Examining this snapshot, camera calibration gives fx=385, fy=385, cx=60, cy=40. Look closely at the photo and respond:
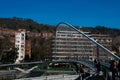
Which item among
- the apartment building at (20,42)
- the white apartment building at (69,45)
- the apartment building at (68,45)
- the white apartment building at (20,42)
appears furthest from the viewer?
the white apartment building at (20,42)

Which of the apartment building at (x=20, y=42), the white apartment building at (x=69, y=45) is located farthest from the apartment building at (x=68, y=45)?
the apartment building at (x=20, y=42)

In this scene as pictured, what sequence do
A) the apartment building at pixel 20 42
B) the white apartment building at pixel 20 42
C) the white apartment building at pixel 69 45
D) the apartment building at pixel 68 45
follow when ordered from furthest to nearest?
the white apartment building at pixel 20 42
the apartment building at pixel 20 42
the apartment building at pixel 68 45
the white apartment building at pixel 69 45

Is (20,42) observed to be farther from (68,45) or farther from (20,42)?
(68,45)

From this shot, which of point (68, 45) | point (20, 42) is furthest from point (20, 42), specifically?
point (68, 45)

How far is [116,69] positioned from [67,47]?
90.0m

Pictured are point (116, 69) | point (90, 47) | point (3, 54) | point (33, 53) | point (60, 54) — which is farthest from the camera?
point (33, 53)

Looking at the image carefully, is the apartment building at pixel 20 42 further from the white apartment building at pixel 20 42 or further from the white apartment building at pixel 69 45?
the white apartment building at pixel 69 45

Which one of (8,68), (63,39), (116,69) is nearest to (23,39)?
(63,39)

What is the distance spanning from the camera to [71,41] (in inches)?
4183

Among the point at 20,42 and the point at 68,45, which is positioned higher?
the point at 20,42

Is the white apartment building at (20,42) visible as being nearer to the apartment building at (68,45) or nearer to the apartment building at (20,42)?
the apartment building at (20,42)

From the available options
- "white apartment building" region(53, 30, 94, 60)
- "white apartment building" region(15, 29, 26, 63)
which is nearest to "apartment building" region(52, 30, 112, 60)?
"white apartment building" region(53, 30, 94, 60)

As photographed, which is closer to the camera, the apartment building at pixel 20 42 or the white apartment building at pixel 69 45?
the white apartment building at pixel 69 45

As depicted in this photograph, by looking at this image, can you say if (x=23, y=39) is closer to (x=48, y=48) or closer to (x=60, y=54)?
(x=48, y=48)
